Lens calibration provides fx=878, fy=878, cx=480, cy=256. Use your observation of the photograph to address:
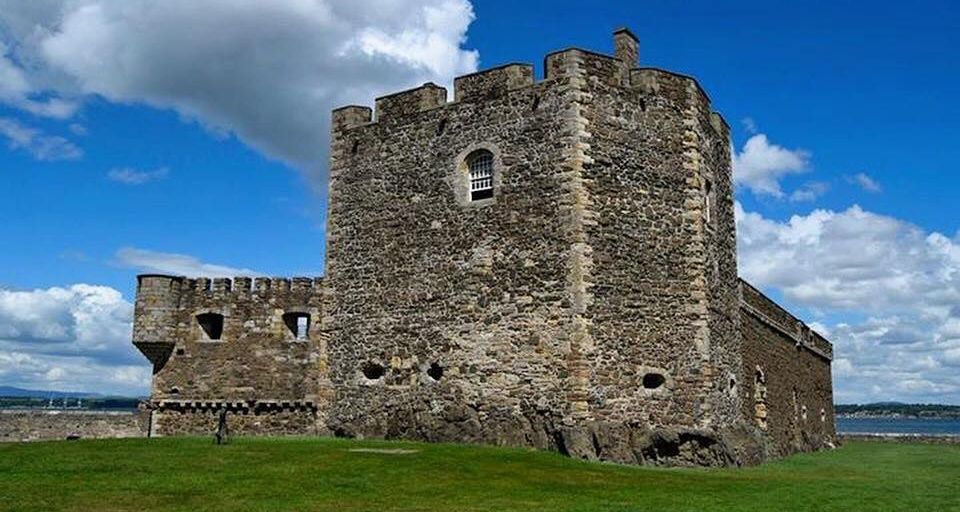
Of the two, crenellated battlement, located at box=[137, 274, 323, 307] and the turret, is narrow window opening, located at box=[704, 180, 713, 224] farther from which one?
the turret

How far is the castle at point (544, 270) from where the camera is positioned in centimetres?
2091

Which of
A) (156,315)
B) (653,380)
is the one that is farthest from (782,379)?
(156,315)

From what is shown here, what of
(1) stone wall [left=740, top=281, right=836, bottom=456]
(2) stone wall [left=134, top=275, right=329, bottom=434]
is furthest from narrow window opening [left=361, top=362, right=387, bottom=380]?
(1) stone wall [left=740, top=281, right=836, bottom=456]

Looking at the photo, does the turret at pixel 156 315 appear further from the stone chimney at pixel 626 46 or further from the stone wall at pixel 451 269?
the stone chimney at pixel 626 46

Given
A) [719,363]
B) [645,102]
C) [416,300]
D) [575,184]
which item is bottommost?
[719,363]

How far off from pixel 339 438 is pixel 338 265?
491cm

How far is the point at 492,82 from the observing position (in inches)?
906

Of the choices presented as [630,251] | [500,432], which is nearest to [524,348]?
[500,432]

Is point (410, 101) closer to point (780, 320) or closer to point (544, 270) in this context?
point (544, 270)

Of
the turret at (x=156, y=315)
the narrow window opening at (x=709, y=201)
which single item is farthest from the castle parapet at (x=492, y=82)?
the turret at (x=156, y=315)

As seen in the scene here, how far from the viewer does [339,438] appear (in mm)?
22906

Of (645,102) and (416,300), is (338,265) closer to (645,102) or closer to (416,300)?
(416,300)

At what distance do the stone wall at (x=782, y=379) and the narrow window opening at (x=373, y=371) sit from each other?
1034 centimetres

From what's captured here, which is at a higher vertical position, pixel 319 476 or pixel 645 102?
pixel 645 102
